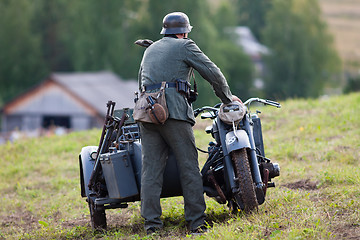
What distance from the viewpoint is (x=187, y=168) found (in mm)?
5906

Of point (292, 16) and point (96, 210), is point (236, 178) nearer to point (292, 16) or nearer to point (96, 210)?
point (96, 210)

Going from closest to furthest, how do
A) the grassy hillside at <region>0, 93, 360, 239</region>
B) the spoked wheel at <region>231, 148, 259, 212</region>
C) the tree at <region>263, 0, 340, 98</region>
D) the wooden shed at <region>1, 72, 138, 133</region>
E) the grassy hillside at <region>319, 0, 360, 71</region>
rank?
1. the grassy hillside at <region>0, 93, 360, 239</region>
2. the spoked wheel at <region>231, 148, 259, 212</region>
3. the wooden shed at <region>1, 72, 138, 133</region>
4. the tree at <region>263, 0, 340, 98</region>
5. the grassy hillside at <region>319, 0, 360, 71</region>

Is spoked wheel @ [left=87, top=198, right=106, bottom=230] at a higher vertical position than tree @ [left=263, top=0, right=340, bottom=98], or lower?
higher

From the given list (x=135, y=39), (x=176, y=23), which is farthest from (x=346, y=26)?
(x=176, y=23)

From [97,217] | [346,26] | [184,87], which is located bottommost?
[346,26]

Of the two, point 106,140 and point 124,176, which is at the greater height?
point 106,140

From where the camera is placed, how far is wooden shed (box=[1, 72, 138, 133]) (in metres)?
44.7

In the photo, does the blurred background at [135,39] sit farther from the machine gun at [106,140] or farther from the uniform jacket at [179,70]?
the uniform jacket at [179,70]

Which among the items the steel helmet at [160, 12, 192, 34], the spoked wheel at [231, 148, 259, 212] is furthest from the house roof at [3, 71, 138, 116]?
the spoked wheel at [231, 148, 259, 212]

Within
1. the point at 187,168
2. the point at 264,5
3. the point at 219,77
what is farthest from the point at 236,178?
the point at 264,5

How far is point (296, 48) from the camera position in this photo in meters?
54.5

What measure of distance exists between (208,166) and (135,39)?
4545 cm

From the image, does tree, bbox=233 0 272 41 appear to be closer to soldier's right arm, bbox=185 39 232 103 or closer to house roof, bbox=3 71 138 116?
house roof, bbox=3 71 138 116

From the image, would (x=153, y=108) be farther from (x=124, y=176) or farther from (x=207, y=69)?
(x=124, y=176)
